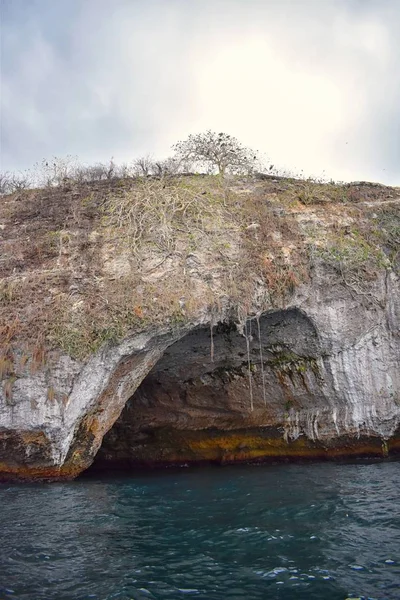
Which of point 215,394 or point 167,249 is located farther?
point 215,394

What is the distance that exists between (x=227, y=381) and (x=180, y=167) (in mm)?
8445

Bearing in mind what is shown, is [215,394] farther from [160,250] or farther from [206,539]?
[206,539]

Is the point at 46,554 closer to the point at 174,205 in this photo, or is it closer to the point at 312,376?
the point at 312,376

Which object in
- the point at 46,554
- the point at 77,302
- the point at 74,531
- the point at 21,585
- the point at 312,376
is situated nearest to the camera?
the point at 21,585

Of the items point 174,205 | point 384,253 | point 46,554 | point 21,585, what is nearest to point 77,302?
point 174,205

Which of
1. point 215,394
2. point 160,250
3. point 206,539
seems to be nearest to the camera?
Result: point 206,539

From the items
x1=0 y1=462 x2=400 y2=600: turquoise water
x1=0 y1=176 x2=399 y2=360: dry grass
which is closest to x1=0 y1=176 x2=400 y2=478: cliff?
x1=0 y1=176 x2=399 y2=360: dry grass

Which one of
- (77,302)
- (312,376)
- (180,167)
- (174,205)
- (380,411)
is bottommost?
(380,411)

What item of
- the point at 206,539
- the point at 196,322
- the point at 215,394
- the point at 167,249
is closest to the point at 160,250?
the point at 167,249

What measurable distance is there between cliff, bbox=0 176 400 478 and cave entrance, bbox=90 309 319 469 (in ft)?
0.16

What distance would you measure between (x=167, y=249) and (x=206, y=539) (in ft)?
27.9

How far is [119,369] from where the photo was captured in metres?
13.8

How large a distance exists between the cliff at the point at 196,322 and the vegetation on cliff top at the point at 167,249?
0.05 meters

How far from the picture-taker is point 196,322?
1396 cm
